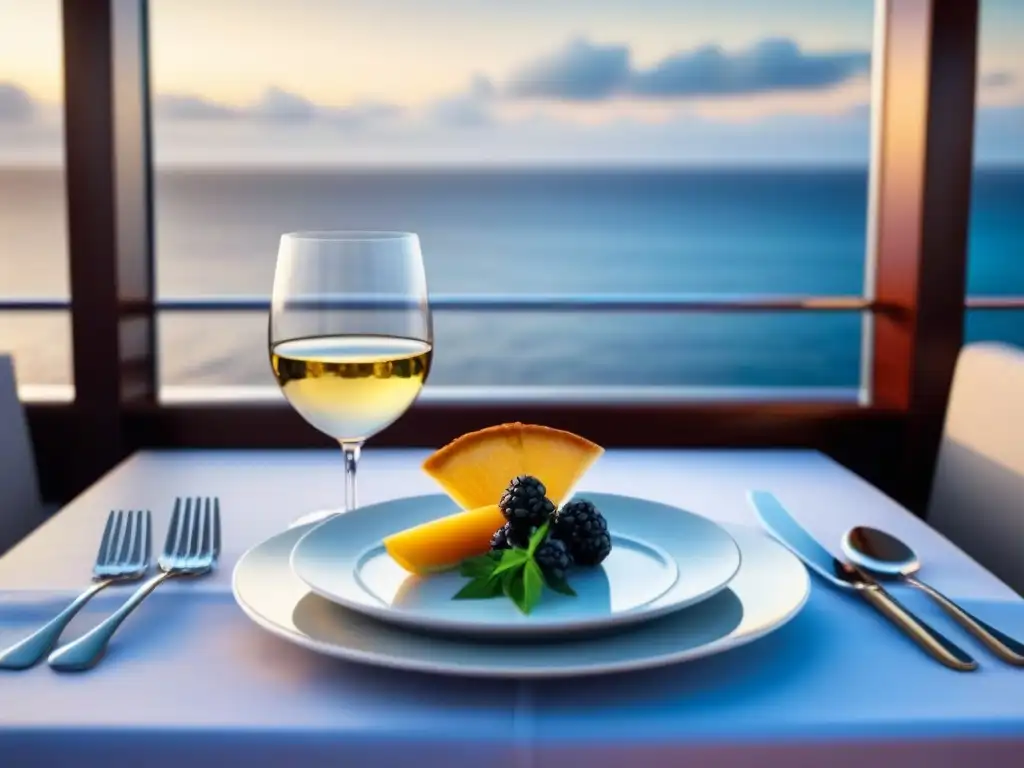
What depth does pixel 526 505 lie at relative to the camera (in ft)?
2.32

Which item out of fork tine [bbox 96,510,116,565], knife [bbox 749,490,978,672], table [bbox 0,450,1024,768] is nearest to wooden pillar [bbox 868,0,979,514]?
knife [bbox 749,490,978,672]

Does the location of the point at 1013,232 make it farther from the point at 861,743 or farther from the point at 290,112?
the point at 861,743

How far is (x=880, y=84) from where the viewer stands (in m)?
1.85

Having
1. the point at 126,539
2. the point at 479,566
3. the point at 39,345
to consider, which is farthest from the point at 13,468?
the point at 39,345

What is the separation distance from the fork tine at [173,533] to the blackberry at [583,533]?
1.13 feet

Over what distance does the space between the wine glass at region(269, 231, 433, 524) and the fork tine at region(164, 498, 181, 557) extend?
4.4 inches

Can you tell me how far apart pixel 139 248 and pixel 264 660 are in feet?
4.17

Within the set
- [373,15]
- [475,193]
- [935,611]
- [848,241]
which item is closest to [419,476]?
[935,611]

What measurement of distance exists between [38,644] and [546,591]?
1.03 ft

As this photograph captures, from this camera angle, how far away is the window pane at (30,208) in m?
1.73

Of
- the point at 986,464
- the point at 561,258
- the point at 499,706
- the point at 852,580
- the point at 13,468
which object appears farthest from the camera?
the point at 561,258

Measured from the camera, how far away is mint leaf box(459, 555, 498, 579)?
688 millimetres

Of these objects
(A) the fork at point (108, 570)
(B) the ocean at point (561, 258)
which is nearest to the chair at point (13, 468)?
(B) the ocean at point (561, 258)

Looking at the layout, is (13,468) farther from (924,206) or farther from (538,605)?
(924,206)
